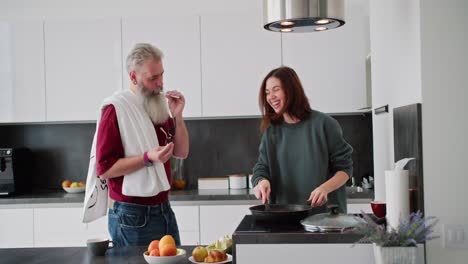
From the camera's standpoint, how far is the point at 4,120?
4.82 meters

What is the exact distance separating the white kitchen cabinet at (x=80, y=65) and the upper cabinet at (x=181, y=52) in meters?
0.33

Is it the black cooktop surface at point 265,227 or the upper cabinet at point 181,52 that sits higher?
the upper cabinet at point 181,52

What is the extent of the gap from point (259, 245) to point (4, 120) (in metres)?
3.14

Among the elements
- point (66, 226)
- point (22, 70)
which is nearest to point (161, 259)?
point (66, 226)

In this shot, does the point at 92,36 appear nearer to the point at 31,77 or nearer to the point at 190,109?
the point at 31,77

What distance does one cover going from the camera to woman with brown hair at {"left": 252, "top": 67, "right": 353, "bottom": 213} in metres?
3.09

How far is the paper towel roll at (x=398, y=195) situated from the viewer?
2.38m

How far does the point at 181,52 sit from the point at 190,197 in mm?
1101

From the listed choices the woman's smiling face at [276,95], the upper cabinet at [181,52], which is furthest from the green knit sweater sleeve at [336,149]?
the upper cabinet at [181,52]

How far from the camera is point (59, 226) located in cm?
460

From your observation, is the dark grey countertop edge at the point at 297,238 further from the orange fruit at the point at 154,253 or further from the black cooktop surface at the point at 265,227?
the orange fruit at the point at 154,253

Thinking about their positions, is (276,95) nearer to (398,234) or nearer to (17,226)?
(398,234)

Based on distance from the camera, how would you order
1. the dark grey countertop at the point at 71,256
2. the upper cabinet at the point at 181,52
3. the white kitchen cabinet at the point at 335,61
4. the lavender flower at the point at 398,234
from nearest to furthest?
the lavender flower at the point at 398,234 → the dark grey countertop at the point at 71,256 → the white kitchen cabinet at the point at 335,61 → the upper cabinet at the point at 181,52

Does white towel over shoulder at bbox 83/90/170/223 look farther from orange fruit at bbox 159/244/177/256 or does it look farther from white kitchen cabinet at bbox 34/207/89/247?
white kitchen cabinet at bbox 34/207/89/247
